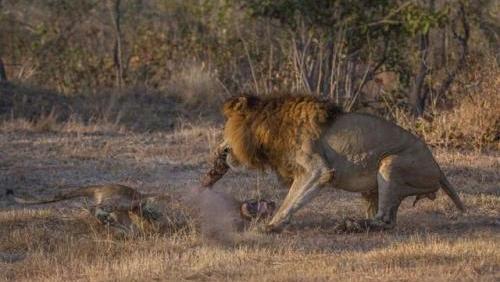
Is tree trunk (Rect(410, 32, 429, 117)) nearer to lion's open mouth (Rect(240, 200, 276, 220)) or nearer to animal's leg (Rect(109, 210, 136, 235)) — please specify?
lion's open mouth (Rect(240, 200, 276, 220))

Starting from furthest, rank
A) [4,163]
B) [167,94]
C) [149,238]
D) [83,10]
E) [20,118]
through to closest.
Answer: [83,10] → [167,94] → [20,118] → [4,163] → [149,238]

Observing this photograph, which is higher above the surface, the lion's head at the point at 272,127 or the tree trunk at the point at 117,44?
the lion's head at the point at 272,127

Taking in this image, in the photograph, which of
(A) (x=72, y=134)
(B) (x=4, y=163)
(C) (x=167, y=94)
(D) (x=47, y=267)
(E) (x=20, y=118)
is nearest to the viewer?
(D) (x=47, y=267)

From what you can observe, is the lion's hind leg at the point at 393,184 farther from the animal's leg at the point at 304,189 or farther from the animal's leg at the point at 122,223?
the animal's leg at the point at 122,223

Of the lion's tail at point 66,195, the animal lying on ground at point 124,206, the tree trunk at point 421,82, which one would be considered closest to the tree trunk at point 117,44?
the tree trunk at point 421,82

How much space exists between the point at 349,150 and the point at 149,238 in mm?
1857

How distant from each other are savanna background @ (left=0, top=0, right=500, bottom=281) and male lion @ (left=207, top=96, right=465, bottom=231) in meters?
0.38

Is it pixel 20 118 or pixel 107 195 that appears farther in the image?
pixel 20 118

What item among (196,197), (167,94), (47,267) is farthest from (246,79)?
(47,267)

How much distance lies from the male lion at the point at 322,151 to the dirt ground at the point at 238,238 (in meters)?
0.37

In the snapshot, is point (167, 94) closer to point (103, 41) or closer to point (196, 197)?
point (103, 41)

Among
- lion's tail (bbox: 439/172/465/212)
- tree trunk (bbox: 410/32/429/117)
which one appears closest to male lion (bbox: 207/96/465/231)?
lion's tail (bbox: 439/172/465/212)

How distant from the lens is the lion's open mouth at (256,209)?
10.6m

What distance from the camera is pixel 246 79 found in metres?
20.8
